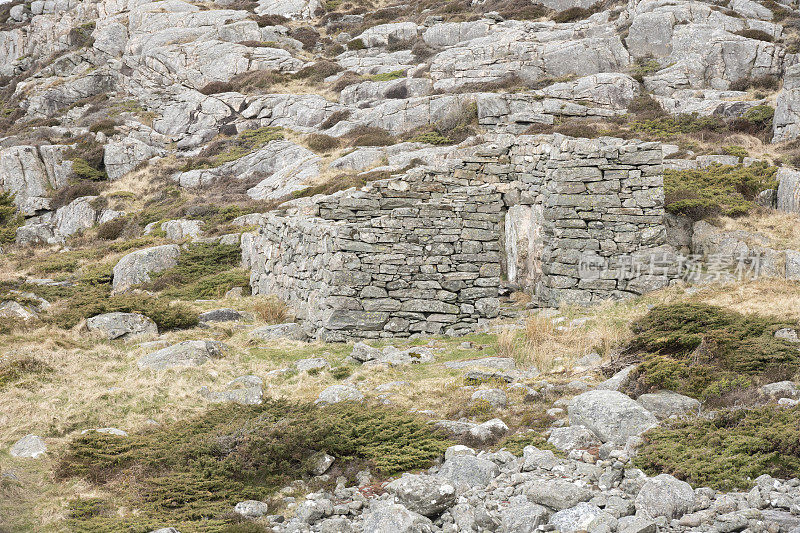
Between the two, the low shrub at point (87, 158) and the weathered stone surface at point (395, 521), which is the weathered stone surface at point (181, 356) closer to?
the weathered stone surface at point (395, 521)

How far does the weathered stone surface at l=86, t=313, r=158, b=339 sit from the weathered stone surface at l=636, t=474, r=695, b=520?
10982 mm

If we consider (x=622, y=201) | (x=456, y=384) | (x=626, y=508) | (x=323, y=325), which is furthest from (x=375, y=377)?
(x=622, y=201)

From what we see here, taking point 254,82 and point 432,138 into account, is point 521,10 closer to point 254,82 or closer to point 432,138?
point 254,82

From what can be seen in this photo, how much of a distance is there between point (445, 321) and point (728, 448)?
7.92m

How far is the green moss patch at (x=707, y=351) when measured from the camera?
7.63 metres

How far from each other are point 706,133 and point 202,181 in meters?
25.5

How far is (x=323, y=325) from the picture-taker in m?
13.1

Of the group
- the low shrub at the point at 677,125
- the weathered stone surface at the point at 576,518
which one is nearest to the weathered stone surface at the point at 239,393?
→ the weathered stone surface at the point at 576,518

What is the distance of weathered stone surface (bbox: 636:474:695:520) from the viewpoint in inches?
198

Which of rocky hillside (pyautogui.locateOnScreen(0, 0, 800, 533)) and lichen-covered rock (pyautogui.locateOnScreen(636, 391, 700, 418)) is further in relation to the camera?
lichen-covered rock (pyautogui.locateOnScreen(636, 391, 700, 418))

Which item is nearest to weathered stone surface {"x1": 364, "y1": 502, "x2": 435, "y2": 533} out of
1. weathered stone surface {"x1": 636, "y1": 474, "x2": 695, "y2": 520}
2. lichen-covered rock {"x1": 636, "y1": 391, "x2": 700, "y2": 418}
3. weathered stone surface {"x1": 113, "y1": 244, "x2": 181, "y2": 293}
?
weathered stone surface {"x1": 636, "y1": 474, "x2": 695, "y2": 520}

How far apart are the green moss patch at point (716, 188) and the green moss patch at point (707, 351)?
605cm

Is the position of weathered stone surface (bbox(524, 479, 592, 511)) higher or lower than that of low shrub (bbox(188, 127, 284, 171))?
lower

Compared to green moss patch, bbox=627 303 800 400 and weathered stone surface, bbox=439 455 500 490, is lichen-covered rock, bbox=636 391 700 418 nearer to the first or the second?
green moss patch, bbox=627 303 800 400
